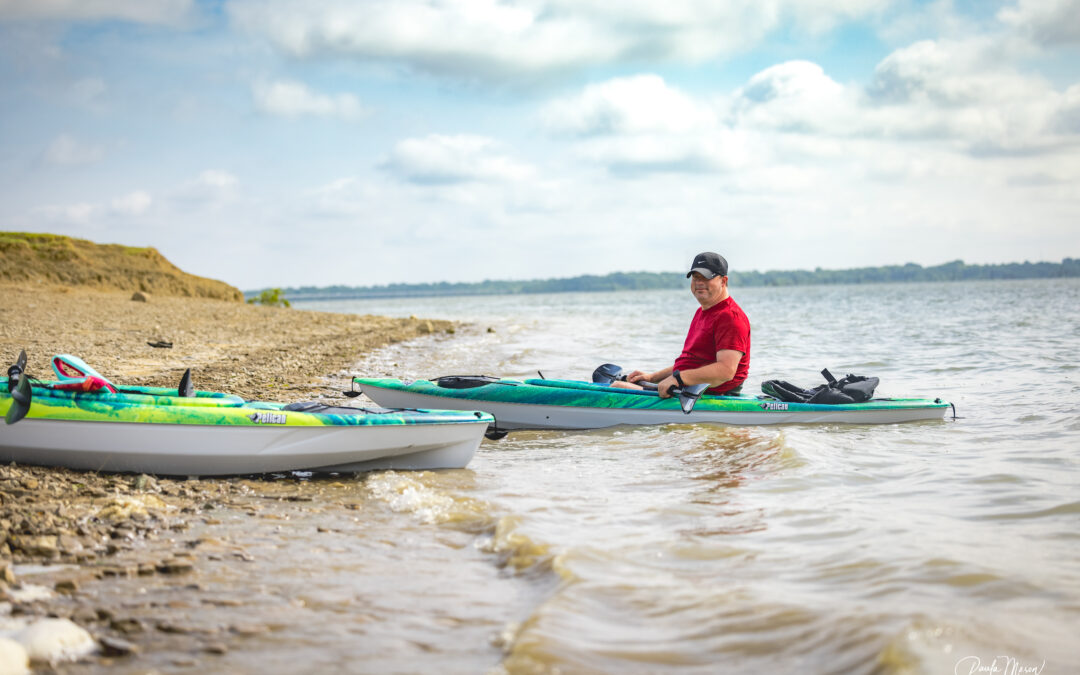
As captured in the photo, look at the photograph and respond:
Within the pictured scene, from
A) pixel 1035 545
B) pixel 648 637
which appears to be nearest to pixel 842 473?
pixel 1035 545

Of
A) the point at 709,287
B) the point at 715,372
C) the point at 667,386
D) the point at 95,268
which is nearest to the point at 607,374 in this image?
the point at 667,386

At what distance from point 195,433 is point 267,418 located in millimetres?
510

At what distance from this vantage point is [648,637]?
335cm

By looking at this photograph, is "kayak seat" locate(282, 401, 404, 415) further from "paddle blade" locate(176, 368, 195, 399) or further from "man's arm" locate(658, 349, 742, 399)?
"man's arm" locate(658, 349, 742, 399)

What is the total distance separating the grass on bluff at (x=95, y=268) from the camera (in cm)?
2656

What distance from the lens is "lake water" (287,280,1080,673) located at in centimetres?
324

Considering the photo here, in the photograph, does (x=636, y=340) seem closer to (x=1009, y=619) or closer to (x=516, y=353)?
(x=516, y=353)

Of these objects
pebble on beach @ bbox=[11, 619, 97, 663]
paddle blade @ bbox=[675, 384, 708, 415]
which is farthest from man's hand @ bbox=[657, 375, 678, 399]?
pebble on beach @ bbox=[11, 619, 97, 663]

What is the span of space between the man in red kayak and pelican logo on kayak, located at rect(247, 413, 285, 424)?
12.5 ft

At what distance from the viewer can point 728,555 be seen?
4.36 meters

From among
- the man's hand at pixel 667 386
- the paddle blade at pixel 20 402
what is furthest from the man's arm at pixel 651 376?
the paddle blade at pixel 20 402

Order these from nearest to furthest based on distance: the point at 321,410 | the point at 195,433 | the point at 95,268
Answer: the point at 195,433 < the point at 321,410 < the point at 95,268

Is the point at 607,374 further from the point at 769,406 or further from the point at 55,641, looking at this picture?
the point at 55,641

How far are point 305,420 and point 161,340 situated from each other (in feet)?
35.1
